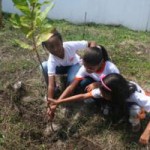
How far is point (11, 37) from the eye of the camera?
596cm

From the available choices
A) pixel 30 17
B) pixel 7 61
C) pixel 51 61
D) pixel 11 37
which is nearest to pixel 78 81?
pixel 51 61

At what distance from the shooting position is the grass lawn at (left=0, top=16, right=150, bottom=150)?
12.3ft

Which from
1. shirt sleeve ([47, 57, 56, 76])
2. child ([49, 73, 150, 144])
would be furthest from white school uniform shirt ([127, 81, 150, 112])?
shirt sleeve ([47, 57, 56, 76])

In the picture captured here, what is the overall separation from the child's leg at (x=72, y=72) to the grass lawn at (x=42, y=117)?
26cm

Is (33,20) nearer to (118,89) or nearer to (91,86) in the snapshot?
(118,89)

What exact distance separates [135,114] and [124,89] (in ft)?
0.90

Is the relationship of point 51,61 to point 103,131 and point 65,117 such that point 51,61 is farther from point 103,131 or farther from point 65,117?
point 103,131

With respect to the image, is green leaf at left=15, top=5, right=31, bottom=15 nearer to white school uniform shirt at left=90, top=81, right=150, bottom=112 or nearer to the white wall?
white school uniform shirt at left=90, top=81, right=150, bottom=112

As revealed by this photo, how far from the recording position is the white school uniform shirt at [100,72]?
12.5 ft

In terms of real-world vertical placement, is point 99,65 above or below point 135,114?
above

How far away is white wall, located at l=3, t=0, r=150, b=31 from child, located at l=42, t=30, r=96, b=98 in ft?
10.1

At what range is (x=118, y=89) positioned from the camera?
3.49 meters

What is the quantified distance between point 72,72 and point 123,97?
769 mm

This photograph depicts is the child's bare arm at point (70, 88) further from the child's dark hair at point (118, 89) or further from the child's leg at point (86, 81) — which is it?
the child's dark hair at point (118, 89)
